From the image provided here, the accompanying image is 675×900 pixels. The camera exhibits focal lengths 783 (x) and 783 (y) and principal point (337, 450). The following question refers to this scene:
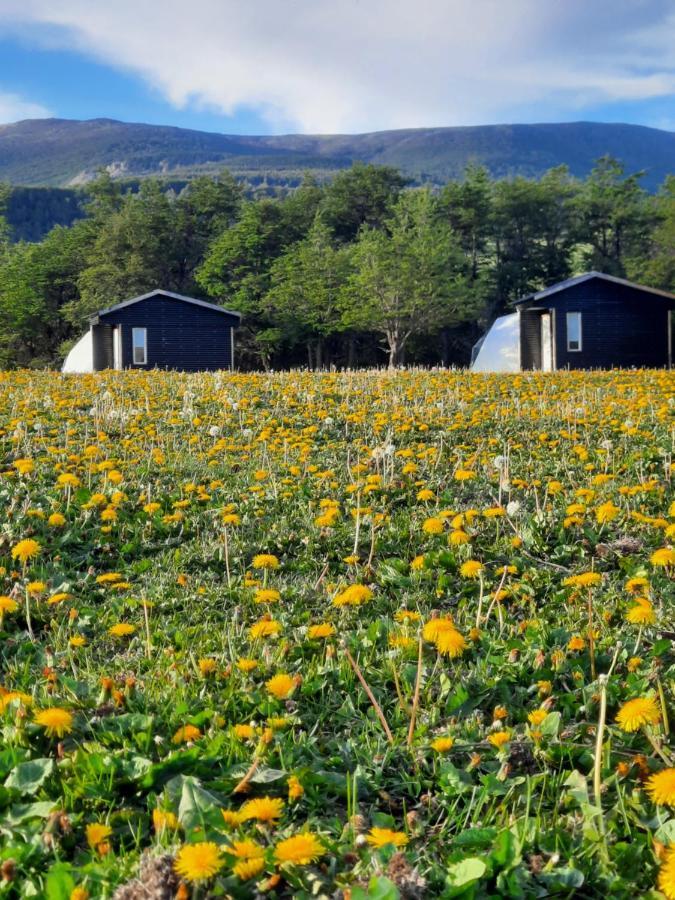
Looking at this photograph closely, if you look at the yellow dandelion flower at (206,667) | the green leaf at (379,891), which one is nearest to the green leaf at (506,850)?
the green leaf at (379,891)

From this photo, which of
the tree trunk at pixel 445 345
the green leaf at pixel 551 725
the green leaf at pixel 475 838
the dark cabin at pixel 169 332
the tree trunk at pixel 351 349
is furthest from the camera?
the tree trunk at pixel 351 349

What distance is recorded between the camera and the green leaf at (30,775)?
6.82ft

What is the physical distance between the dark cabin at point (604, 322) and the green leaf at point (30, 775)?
33027 millimetres

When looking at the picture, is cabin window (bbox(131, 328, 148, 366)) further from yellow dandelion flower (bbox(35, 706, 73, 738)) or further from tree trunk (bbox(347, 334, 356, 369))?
yellow dandelion flower (bbox(35, 706, 73, 738))

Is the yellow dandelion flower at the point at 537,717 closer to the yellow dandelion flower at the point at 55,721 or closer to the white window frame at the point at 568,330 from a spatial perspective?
the yellow dandelion flower at the point at 55,721

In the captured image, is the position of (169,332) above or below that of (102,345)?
above

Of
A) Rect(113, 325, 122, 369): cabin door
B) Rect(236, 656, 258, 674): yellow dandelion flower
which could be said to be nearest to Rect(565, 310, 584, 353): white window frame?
Rect(113, 325, 122, 369): cabin door

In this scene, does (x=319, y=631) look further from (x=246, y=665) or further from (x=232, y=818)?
(x=232, y=818)

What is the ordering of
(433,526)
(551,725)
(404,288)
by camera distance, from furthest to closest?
1. (404,288)
2. (433,526)
3. (551,725)

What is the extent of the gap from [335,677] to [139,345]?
3295cm

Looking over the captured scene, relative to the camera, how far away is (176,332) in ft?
113

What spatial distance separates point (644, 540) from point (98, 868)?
3.39 metres

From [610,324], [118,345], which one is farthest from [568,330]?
[118,345]

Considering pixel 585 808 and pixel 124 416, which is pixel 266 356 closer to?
pixel 124 416
